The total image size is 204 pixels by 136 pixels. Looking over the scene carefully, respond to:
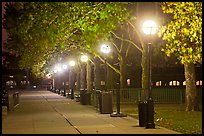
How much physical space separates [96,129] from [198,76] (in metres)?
68.2

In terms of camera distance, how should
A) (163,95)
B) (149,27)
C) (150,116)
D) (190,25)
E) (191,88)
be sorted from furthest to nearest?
(163,95) → (191,88) → (149,27) → (150,116) → (190,25)

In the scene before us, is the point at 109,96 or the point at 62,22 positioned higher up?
the point at 62,22

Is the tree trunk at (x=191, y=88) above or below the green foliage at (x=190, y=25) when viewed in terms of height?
below

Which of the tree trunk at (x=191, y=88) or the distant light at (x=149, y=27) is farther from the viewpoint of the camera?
the tree trunk at (x=191, y=88)

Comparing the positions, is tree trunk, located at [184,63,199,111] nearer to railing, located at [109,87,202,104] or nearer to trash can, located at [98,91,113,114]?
trash can, located at [98,91,113,114]

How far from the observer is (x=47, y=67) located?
63.0 metres

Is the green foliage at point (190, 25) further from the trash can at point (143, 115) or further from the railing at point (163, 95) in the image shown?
the railing at point (163, 95)

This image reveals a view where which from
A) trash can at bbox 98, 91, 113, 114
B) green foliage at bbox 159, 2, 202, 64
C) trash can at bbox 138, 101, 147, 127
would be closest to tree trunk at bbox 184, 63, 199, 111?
trash can at bbox 98, 91, 113, 114

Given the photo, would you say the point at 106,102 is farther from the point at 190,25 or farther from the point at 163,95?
the point at 163,95

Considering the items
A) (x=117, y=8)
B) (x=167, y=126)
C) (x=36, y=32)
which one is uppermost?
(x=117, y=8)

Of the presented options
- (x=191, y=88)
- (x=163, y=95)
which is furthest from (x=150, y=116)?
(x=163, y=95)

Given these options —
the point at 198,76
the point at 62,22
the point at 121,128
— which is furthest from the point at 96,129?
the point at 198,76

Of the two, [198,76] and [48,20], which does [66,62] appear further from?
[48,20]

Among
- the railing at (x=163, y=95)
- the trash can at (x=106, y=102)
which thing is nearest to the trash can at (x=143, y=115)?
the trash can at (x=106, y=102)
